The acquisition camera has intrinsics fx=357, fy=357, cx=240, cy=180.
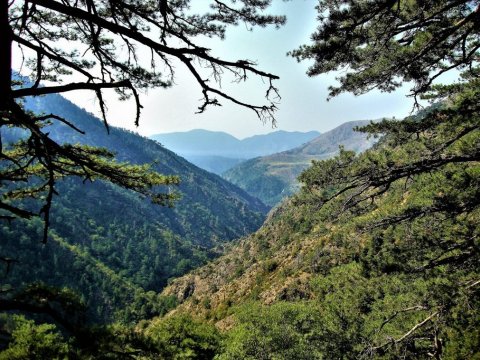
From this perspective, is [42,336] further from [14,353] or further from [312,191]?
[312,191]

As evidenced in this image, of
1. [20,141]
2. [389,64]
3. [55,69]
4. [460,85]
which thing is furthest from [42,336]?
[460,85]

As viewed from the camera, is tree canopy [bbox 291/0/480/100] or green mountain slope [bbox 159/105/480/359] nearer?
tree canopy [bbox 291/0/480/100]

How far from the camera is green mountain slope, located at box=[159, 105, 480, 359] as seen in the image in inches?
319

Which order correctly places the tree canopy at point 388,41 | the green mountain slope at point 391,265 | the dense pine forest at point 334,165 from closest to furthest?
the dense pine forest at point 334,165, the tree canopy at point 388,41, the green mountain slope at point 391,265

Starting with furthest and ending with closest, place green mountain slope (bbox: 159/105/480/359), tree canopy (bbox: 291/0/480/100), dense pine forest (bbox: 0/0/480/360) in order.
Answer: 1. green mountain slope (bbox: 159/105/480/359)
2. tree canopy (bbox: 291/0/480/100)
3. dense pine forest (bbox: 0/0/480/360)

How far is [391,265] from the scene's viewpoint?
23141 mm

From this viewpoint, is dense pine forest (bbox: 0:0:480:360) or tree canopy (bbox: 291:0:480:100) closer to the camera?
dense pine forest (bbox: 0:0:480:360)

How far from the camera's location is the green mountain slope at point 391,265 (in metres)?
8.11

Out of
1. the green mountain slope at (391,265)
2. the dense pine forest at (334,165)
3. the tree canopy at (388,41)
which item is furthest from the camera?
the green mountain slope at (391,265)

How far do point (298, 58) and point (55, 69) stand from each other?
Result: 4919mm

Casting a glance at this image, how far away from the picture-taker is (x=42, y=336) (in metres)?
4.16

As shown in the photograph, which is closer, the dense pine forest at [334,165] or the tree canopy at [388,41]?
the dense pine forest at [334,165]

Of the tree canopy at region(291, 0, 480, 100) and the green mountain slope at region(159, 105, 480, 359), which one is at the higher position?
the tree canopy at region(291, 0, 480, 100)

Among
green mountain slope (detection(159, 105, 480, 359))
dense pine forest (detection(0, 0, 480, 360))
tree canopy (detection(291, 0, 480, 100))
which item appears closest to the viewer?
dense pine forest (detection(0, 0, 480, 360))
